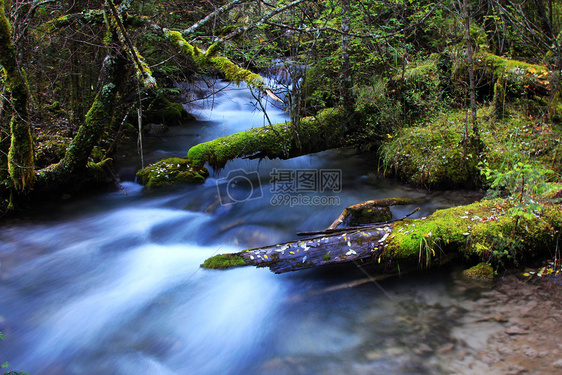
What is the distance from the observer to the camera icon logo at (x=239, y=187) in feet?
23.0

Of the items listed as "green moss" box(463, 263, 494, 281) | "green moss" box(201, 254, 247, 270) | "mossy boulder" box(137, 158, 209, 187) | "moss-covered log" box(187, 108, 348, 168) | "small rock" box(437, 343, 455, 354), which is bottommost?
"small rock" box(437, 343, 455, 354)

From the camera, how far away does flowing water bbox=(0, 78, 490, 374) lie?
10.5 ft

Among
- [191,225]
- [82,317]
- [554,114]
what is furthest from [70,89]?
[554,114]

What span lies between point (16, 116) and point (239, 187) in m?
4.02

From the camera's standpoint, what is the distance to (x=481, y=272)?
3766mm

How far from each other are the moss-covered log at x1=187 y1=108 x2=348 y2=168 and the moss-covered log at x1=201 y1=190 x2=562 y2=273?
317 cm

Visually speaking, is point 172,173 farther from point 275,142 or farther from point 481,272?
point 481,272

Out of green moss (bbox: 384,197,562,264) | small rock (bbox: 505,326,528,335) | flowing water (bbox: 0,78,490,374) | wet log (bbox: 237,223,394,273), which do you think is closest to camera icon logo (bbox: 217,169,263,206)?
flowing water (bbox: 0,78,490,374)

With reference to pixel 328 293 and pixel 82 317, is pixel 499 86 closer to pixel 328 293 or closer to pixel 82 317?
pixel 328 293

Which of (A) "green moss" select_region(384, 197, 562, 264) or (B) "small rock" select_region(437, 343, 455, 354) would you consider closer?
(B) "small rock" select_region(437, 343, 455, 354)

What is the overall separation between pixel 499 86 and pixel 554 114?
3.90 ft

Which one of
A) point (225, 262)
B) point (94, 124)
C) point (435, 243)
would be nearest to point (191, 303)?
point (225, 262)

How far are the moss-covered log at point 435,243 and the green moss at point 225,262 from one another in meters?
0.13

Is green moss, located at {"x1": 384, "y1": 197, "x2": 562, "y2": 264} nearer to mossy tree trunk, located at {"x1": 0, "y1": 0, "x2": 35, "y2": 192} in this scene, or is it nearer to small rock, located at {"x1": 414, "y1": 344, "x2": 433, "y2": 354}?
small rock, located at {"x1": 414, "y1": 344, "x2": 433, "y2": 354}
